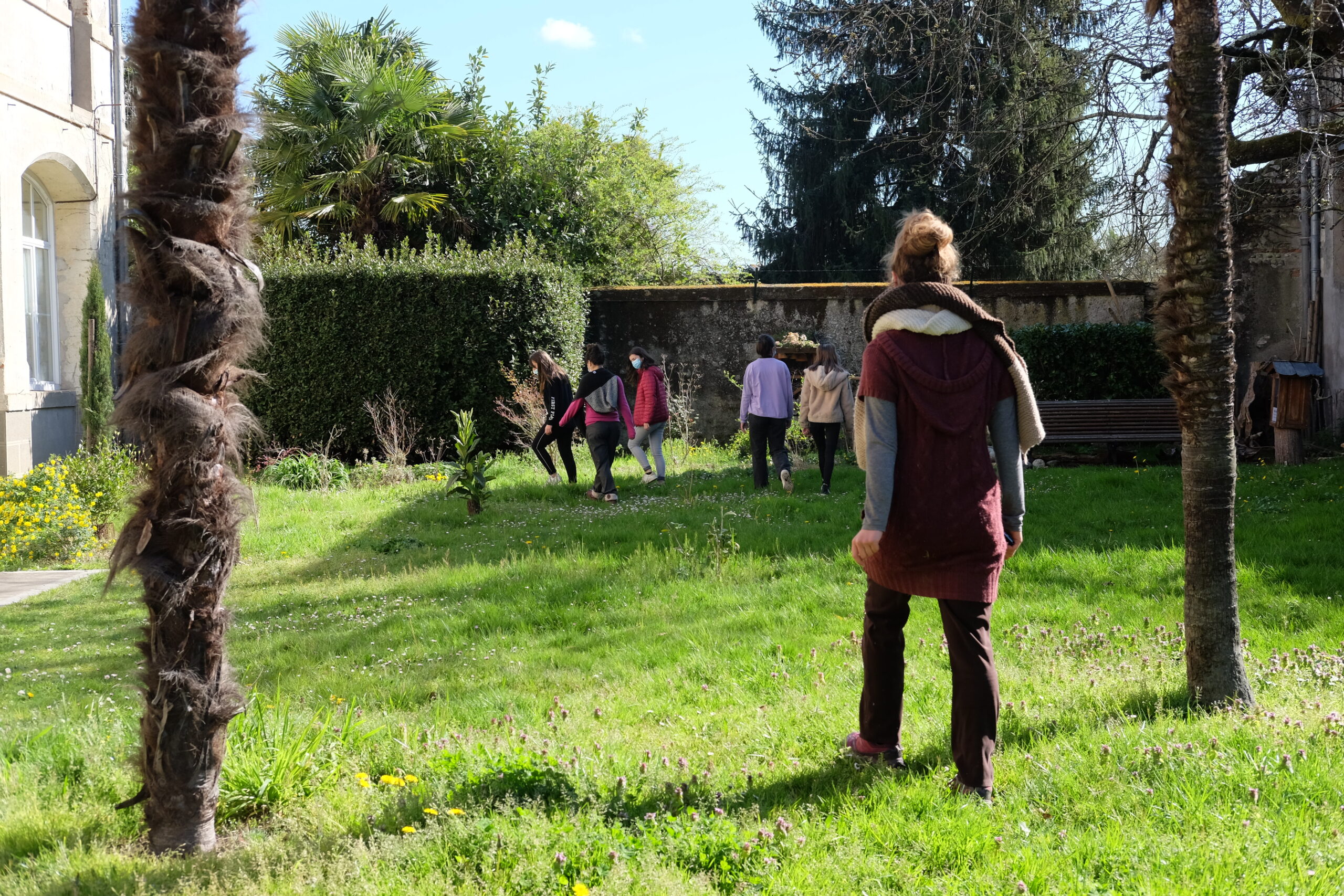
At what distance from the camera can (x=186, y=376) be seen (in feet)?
9.78

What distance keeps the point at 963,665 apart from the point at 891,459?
737 millimetres

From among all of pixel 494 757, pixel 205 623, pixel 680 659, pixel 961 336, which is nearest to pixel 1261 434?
pixel 680 659

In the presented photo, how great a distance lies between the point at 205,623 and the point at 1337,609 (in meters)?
5.79

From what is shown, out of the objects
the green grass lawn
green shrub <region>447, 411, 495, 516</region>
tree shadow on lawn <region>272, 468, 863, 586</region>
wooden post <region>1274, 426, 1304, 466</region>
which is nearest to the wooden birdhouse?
wooden post <region>1274, 426, 1304, 466</region>

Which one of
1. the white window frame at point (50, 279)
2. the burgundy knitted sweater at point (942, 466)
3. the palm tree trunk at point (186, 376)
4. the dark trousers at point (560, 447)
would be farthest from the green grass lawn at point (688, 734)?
the white window frame at point (50, 279)

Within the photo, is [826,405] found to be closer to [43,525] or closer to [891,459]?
[891,459]

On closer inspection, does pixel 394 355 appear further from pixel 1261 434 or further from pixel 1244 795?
pixel 1244 795

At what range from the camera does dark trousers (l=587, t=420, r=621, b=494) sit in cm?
1090

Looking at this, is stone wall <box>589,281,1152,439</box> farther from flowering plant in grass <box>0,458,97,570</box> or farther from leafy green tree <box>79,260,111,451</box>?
flowering plant in grass <box>0,458,97,570</box>

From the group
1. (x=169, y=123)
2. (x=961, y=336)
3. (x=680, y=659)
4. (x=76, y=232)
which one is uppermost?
(x=76, y=232)

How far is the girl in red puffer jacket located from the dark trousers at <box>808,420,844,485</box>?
184 centimetres

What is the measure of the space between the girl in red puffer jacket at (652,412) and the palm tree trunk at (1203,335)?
802cm

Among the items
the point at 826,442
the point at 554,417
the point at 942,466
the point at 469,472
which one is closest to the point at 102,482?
the point at 469,472

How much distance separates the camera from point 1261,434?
13.2m
